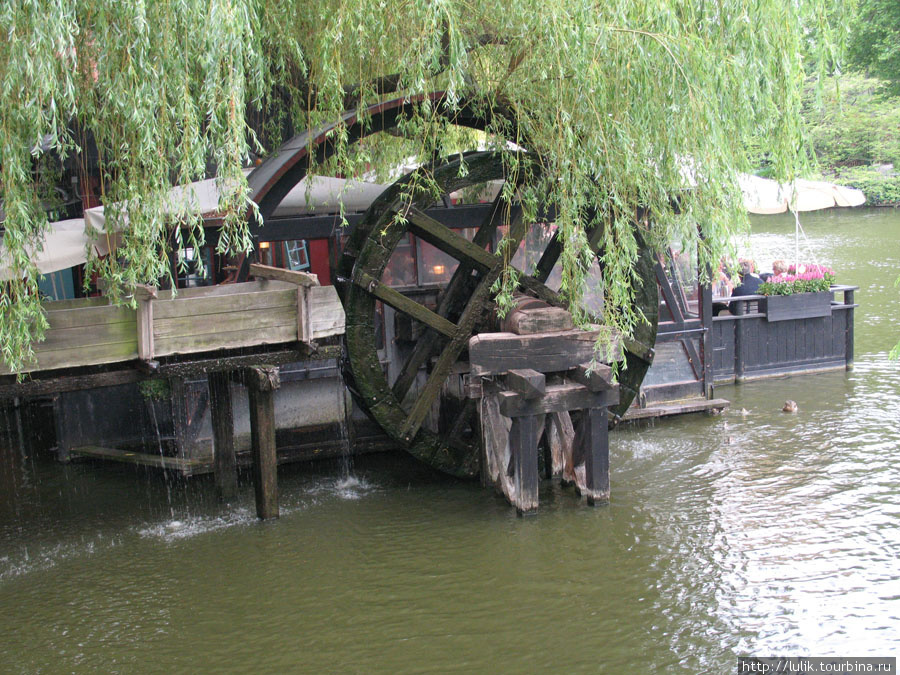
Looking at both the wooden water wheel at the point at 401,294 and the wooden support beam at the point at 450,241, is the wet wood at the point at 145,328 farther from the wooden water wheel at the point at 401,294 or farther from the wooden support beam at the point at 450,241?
the wooden support beam at the point at 450,241

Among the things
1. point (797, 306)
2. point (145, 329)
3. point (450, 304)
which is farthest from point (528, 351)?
point (797, 306)

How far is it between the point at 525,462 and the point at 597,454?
616 millimetres

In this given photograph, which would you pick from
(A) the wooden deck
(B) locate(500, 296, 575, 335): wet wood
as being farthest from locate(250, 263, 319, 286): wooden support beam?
(B) locate(500, 296, 575, 335): wet wood

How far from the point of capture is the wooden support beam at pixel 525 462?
6832mm

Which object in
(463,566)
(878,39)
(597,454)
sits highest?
(878,39)

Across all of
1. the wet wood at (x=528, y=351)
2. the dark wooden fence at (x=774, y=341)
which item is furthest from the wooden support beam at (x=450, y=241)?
the dark wooden fence at (x=774, y=341)

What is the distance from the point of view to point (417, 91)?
659 centimetres

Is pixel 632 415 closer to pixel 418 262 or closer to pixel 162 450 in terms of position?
pixel 418 262

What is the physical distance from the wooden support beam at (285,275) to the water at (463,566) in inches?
74.2

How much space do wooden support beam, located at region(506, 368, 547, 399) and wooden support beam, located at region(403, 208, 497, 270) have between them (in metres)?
1.35

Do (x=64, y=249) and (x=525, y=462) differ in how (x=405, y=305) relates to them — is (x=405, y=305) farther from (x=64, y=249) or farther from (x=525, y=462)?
(x=64, y=249)

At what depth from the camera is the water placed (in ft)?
16.6

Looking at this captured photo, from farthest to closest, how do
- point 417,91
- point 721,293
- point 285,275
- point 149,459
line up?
1. point 721,293
2. point 149,459
3. point 285,275
4. point 417,91

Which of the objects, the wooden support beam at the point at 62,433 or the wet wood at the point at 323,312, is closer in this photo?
the wet wood at the point at 323,312
